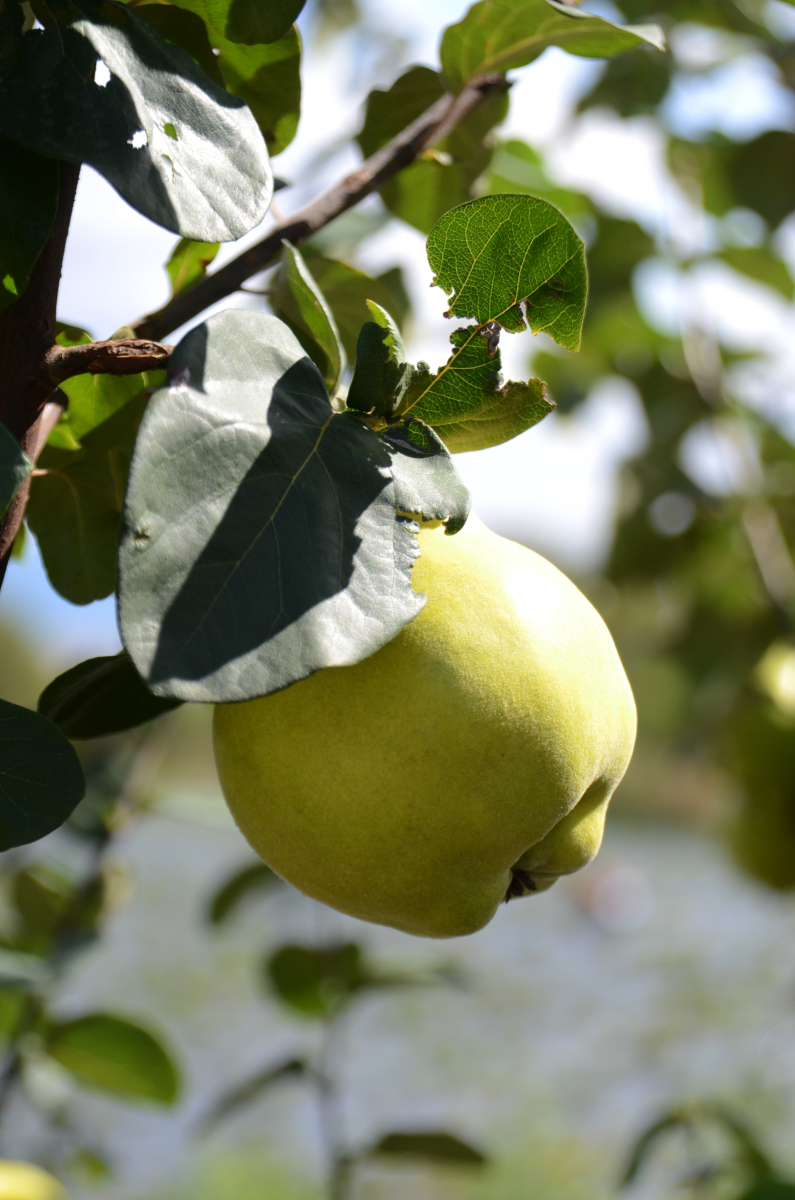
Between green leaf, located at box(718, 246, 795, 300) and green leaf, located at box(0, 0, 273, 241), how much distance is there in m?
1.21

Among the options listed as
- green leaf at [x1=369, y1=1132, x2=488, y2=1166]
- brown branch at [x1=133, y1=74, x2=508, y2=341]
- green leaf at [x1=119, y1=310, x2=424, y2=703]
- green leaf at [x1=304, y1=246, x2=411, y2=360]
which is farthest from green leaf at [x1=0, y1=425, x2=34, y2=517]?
green leaf at [x1=369, y1=1132, x2=488, y2=1166]

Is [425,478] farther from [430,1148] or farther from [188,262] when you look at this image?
[430,1148]

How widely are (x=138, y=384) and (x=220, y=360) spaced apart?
11 cm

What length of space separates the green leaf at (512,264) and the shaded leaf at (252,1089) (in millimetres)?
702

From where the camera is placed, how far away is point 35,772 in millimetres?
273

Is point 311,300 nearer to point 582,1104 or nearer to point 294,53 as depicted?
point 294,53

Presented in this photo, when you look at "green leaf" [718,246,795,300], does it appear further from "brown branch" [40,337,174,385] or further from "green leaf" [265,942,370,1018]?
"brown branch" [40,337,174,385]

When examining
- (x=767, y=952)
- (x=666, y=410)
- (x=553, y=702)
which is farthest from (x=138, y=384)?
(x=767, y=952)

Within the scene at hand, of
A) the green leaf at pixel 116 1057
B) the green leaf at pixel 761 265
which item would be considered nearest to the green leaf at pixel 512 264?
the green leaf at pixel 116 1057

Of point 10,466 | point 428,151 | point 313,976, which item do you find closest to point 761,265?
point 428,151

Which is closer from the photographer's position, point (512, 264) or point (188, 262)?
point (512, 264)

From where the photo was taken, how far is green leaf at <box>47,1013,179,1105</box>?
674 millimetres

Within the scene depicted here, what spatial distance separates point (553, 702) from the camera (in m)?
0.31

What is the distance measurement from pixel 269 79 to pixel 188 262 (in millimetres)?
88
